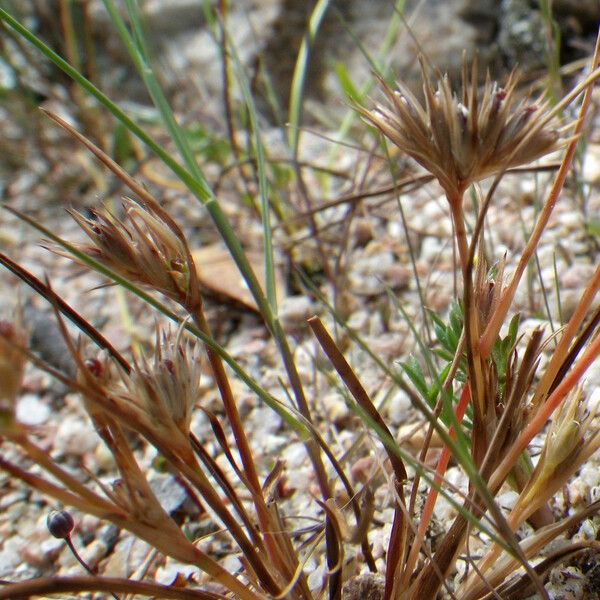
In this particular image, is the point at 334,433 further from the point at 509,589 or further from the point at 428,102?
the point at 428,102

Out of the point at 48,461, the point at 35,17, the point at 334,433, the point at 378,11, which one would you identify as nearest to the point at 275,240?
the point at 334,433

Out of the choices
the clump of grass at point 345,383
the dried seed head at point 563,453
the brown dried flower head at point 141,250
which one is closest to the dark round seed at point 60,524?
the clump of grass at point 345,383

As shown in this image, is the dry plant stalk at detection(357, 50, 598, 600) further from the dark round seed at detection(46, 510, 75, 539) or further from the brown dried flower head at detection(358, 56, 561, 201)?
the dark round seed at detection(46, 510, 75, 539)

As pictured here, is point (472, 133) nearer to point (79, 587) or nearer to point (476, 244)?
point (476, 244)

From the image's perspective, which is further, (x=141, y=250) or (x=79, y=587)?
(x=141, y=250)

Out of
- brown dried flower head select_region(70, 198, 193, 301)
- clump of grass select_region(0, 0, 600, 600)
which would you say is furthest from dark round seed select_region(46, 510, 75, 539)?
brown dried flower head select_region(70, 198, 193, 301)

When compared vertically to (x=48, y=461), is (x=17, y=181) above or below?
above

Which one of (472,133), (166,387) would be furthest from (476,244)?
(166,387)
